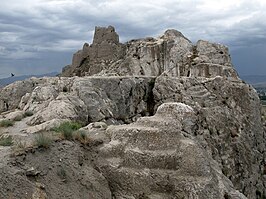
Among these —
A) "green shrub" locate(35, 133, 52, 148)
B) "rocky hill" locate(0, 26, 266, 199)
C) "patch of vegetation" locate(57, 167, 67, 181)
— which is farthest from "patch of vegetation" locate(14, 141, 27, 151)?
"patch of vegetation" locate(57, 167, 67, 181)

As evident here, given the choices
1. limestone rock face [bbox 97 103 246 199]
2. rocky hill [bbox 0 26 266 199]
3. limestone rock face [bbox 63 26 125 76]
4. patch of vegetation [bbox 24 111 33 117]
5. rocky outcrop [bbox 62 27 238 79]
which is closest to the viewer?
rocky hill [bbox 0 26 266 199]

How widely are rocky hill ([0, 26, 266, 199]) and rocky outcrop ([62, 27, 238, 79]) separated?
11 centimetres

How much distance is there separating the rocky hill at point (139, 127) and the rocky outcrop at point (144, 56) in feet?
0.35

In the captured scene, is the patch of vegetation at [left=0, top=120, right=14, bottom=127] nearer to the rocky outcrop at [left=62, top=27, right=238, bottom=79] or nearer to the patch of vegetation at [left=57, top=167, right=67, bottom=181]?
the patch of vegetation at [left=57, top=167, right=67, bottom=181]

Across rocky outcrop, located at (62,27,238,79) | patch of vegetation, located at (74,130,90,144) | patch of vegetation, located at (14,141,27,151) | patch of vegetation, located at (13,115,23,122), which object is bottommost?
patch of vegetation, located at (13,115,23,122)

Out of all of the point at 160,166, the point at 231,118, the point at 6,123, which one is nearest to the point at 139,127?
the point at 160,166

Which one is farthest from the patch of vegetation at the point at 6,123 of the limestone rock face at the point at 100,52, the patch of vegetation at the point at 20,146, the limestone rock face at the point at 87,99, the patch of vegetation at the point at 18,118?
the limestone rock face at the point at 100,52

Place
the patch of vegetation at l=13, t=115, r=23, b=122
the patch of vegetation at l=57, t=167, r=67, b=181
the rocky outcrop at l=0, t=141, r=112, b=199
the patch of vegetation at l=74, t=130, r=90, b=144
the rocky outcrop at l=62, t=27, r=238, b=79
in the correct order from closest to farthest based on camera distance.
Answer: the rocky outcrop at l=0, t=141, r=112, b=199
the patch of vegetation at l=57, t=167, r=67, b=181
the patch of vegetation at l=74, t=130, r=90, b=144
the patch of vegetation at l=13, t=115, r=23, b=122
the rocky outcrop at l=62, t=27, r=238, b=79

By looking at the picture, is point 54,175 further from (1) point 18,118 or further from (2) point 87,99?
(2) point 87,99

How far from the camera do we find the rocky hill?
12.0 m

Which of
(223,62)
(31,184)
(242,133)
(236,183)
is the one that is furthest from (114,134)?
(223,62)

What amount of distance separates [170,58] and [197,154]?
32116 mm

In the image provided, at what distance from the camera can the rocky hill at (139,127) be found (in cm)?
1203

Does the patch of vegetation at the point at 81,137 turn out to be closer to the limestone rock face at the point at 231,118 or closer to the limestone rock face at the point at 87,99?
the limestone rock face at the point at 87,99
